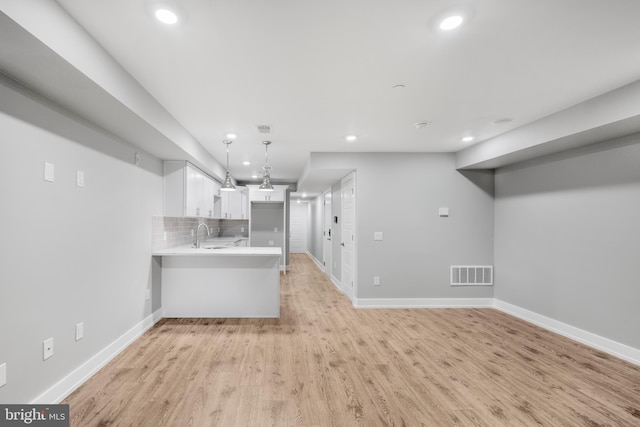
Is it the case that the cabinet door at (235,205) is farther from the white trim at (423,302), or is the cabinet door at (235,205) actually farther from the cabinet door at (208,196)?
the white trim at (423,302)

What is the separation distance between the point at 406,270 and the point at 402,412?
2872 mm

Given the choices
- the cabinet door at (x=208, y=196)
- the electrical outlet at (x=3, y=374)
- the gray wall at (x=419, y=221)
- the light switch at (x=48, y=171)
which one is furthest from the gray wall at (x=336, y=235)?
the electrical outlet at (x=3, y=374)

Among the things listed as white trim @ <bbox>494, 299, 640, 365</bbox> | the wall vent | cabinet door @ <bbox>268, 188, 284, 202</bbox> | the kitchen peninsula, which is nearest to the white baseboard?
the kitchen peninsula

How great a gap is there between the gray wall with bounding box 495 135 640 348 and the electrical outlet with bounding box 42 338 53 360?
5.14 m

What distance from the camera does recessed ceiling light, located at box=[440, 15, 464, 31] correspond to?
5.31 ft

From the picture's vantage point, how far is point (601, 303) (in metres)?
3.18

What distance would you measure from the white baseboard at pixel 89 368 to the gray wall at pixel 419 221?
3.21 meters

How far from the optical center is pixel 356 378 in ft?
8.39

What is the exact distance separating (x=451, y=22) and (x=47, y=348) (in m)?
3.43

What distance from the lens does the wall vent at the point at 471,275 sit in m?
4.81

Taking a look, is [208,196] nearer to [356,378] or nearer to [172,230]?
[172,230]

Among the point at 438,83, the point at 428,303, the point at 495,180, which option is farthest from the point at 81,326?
the point at 495,180

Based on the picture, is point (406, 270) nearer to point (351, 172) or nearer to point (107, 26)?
point (351, 172)

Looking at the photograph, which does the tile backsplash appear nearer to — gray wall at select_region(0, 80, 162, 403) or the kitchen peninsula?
the kitchen peninsula
